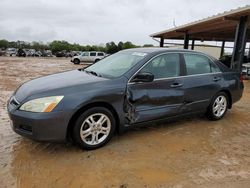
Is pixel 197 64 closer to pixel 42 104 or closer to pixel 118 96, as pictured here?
pixel 118 96

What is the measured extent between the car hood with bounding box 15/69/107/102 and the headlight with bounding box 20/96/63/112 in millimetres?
153

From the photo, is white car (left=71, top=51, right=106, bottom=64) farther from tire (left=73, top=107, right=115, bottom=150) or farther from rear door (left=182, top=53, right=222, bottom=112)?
tire (left=73, top=107, right=115, bottom=150)

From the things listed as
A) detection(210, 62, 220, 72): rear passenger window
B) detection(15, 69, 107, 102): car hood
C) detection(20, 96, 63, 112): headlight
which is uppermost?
detection(210, 62, 220, 72): rear passenger window

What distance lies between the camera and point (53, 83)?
12.8 feet

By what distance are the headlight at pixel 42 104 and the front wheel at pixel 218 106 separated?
10.4ft

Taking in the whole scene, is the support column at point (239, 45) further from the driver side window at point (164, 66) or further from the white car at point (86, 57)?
the white car at point (86, 57)

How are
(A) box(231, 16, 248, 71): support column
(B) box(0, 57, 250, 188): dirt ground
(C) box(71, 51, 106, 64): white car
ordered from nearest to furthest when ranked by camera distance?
(B) box(0, 57, 250, 188): dirt ground, (A) box(231, 16, 248, 71): support column, (C) box(71, 51, 106, 64): white car

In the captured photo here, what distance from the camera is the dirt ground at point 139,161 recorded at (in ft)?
10.0

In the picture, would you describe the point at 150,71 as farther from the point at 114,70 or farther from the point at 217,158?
the point at 217,158

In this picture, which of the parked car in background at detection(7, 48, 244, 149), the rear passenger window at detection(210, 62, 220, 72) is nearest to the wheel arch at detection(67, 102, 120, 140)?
the parked car in background at detection(7, 48, 244, 149)

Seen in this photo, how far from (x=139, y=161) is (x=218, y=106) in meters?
2.66

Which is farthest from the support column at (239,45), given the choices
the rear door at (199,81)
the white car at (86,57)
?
the white car at (86,57)

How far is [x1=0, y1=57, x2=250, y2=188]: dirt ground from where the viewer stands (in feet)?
10.0

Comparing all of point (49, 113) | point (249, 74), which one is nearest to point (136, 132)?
point (49, 113)
